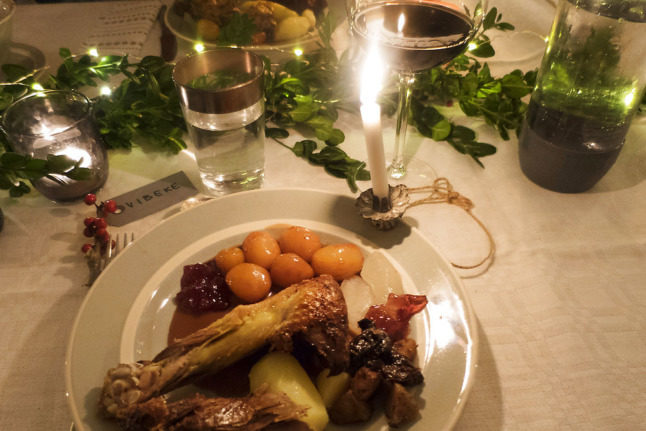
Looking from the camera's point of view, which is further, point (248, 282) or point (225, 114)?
point (225, 114)

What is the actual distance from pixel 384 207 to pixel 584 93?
19.6 inches


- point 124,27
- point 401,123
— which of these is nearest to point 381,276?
point 401,123

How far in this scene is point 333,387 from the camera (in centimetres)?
66

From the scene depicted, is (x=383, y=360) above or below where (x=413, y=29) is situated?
below

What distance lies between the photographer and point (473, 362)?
2.20 ft

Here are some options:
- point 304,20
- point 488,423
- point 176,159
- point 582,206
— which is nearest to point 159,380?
point 488,423

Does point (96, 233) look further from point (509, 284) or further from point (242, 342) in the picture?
point (509, 284)

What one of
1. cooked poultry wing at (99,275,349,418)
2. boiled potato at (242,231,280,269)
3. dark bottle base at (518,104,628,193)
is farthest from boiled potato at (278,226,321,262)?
dark bottle base at (518,104,628,193)

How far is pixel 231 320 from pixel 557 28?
0.87 metres

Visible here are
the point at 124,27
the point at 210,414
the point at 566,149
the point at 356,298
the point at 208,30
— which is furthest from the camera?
the point at 124,27

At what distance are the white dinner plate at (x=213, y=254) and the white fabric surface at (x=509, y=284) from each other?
117 millimetres

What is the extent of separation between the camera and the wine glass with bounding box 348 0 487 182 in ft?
2.98

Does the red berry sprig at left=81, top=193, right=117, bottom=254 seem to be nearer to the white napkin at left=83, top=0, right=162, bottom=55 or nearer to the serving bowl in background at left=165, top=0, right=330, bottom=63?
the serving bowl in background at left=165, top=0, right=330, bottom=63

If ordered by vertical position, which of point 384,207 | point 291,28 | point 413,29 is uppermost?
point 413,29
